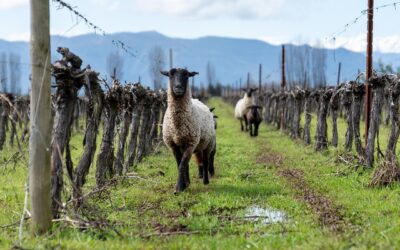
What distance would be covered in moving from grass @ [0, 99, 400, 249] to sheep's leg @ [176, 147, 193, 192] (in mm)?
171

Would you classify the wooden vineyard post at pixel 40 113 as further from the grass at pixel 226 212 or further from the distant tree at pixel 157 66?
the distant tree at pixel 157 66

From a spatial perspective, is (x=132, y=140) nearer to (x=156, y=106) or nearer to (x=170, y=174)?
(x=170, y=174)

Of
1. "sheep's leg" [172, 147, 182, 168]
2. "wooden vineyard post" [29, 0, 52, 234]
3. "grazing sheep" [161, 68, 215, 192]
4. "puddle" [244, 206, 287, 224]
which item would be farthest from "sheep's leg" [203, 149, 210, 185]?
"wooden vineyard post" [29, 0, 52, 234]

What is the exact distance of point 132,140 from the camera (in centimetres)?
1505

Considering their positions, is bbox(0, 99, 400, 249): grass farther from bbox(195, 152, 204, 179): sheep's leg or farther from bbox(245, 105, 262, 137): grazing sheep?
bbox(245, 105, 262, 137): grazing sheep

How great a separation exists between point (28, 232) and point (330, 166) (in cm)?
935

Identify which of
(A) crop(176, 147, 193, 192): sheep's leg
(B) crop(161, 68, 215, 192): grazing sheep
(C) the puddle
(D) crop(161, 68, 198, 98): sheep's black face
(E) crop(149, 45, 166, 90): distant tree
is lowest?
(C) the puddle

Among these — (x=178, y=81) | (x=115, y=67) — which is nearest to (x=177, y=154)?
(x=178, y=81)

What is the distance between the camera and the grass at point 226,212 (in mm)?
6230

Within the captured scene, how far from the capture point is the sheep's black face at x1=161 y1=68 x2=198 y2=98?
11.0 metres

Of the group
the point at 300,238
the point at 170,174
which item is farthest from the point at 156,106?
the point at 300,238

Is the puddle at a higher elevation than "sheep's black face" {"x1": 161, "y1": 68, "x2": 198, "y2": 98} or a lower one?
lower

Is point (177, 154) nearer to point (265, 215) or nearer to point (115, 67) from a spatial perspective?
point (265, 215)

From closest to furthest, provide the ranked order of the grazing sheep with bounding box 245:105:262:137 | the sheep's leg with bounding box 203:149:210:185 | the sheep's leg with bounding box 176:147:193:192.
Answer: the sheep's leg with bounding box 176:147:193:192
the sheep's leg with bounding box 203:149:210:185
the grazing sheep with bounding box 245:105:262:137
